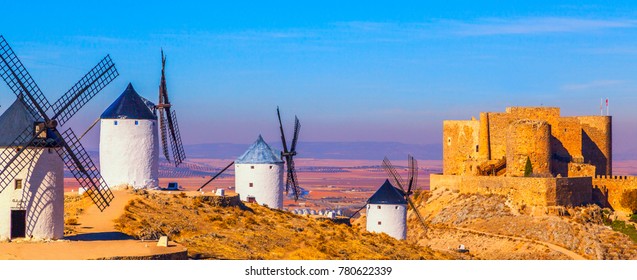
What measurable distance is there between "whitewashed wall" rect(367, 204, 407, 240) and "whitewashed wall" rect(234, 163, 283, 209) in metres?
3.28

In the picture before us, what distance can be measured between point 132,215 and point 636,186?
26107mm

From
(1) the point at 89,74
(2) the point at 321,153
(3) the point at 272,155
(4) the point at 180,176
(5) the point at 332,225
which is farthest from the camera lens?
(2) the point at 321,153

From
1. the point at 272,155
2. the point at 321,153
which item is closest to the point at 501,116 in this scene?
the point at 272,155

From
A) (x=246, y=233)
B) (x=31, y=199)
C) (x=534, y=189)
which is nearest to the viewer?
(x=31, y=199)

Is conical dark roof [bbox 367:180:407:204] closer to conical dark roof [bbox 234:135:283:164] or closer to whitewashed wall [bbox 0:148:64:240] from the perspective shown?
conical dark roof [bbox 234:135:283:164]

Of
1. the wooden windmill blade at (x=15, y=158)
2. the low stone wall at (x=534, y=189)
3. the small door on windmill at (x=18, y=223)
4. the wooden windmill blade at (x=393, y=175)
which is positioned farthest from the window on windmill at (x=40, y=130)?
the low stone wall at (x=534, y=189)

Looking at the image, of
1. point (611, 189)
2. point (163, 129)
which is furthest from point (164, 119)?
point (611, 189)

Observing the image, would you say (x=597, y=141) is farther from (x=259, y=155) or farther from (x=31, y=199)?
(x=31, y=199)

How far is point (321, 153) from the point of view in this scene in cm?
19288

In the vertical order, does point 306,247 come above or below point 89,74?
below

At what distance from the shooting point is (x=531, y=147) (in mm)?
51906

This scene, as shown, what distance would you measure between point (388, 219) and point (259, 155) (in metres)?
5.02

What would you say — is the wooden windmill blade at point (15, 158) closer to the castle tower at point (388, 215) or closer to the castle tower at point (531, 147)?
the castle tower at point (388, 215)

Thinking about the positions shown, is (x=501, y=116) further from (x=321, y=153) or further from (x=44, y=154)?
(x=321, y=153)
